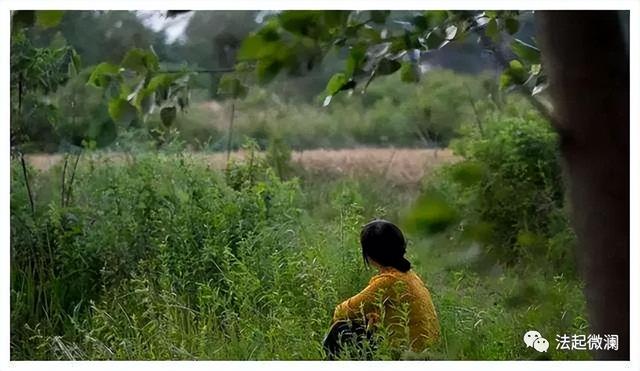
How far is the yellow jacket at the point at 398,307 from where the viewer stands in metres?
1.96

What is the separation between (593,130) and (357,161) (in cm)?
149

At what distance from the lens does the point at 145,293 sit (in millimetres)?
2098

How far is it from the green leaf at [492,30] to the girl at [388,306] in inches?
24.0

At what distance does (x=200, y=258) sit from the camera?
2115 millimetres

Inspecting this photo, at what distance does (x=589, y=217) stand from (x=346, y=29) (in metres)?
0.60

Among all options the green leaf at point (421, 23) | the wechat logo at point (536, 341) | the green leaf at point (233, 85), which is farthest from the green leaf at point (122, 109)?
the wechat logo at point (536, 341)

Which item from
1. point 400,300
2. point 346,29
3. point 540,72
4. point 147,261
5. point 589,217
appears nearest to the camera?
point 589,217

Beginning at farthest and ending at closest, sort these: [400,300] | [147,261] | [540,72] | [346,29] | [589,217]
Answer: [147,261] → [400,300] → [540,72] → [346,29] → [589,217]

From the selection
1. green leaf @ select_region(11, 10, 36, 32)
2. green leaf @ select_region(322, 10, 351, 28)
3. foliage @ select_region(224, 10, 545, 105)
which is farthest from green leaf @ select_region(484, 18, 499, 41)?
green leaf @ select_region(11, 10, 36, 32)

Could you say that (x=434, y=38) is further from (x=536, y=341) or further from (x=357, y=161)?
(x=536, y=341)

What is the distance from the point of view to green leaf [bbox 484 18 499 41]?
1.46 m

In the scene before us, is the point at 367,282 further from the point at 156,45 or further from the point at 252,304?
the point at 156,45

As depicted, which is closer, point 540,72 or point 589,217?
point 589,217

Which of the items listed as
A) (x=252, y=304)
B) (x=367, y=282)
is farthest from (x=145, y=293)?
(x=367, y=282)
